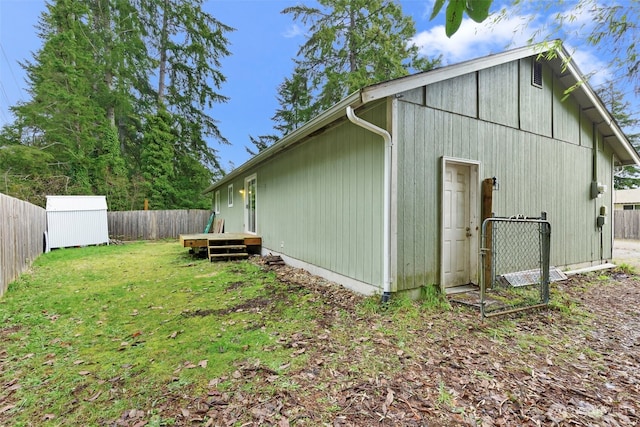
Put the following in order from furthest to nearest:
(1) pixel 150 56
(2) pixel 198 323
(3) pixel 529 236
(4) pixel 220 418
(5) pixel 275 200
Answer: (1) pixel 150 56 < (5) pixel 275 200 < (3) pixel 529 236 < (2) pixel 198 323 < (4) pixel 220 418

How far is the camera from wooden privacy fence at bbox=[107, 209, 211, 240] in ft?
44.3

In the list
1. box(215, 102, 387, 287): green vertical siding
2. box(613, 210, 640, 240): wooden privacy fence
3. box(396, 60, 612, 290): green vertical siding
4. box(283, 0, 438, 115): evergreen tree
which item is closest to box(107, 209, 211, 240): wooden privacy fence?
box(215, 102, 387, 287): green vertical siding

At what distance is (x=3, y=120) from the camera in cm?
1395

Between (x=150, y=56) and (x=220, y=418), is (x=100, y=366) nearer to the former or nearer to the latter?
(x=220, y=418)

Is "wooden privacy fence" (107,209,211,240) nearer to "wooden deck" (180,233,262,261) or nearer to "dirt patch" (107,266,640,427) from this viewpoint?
"wooden deck" (180,233,262,261)

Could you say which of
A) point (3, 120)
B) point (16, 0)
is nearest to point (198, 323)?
point (3, 120)

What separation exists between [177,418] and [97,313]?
9.80 feet

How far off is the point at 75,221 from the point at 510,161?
552 inches

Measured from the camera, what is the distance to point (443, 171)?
14.6 feet

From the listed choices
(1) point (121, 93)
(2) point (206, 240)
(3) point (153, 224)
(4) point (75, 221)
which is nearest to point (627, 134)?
(2) point (206, 240)

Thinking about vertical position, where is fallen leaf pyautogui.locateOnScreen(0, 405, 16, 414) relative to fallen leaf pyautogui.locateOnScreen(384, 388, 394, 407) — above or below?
below

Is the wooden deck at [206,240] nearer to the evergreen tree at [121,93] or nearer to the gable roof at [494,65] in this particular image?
the gable roof at [494,65]

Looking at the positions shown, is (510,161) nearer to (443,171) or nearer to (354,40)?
(443,171)

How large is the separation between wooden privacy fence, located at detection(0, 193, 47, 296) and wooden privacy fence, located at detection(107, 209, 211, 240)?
5.17 metres
